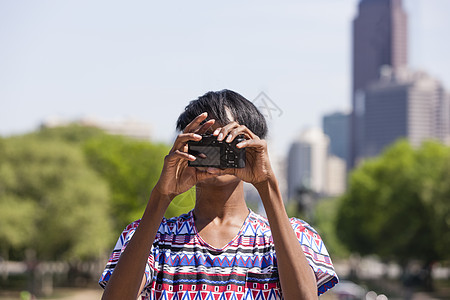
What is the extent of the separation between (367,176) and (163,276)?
59262 mm

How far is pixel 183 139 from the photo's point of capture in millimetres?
2939

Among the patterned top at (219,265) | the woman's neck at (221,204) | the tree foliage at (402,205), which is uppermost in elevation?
the woman's neck at (221,204)

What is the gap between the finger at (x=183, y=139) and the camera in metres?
2.92

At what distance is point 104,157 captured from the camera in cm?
5222

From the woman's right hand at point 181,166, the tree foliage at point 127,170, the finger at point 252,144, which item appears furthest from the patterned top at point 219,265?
the tree foliage at point 127,170

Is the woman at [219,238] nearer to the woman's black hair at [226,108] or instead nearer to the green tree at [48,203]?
the woman's black hair at [226,108]

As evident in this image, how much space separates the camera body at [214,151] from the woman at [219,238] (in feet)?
0.08

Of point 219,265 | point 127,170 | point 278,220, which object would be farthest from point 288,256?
point 127,170

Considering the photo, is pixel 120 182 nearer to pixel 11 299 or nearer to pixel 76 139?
pixel 11 299

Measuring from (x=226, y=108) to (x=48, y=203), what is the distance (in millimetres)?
37908

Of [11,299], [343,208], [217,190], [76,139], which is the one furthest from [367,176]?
[217,190]

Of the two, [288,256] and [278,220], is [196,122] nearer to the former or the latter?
[278,220]

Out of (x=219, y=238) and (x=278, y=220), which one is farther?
(x=219, y=238)

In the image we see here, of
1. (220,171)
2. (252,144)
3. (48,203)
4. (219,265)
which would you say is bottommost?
(48,203)
